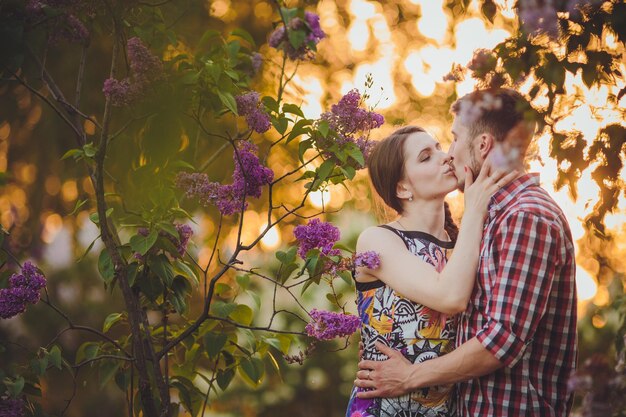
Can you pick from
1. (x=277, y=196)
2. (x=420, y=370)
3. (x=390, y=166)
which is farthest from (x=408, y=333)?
(x=277, y=196)

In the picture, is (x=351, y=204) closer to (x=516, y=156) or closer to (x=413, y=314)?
(x=413, y=314)

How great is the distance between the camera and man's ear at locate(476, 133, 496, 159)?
88.3 inches

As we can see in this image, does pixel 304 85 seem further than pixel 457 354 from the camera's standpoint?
Yes

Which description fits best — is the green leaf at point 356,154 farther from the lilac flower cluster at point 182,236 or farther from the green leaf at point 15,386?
the green leaf at point 15,386

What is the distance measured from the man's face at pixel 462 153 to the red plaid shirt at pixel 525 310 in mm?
216

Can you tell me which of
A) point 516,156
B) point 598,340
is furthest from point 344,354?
point 516,156

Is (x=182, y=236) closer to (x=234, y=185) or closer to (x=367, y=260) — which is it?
(x=234, y=185)

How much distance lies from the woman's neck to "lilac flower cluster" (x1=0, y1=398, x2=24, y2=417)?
1.35 m

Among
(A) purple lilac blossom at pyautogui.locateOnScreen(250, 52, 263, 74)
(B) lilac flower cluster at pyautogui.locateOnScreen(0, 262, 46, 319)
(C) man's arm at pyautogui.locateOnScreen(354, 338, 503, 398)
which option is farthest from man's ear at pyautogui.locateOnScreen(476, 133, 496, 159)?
(B) lilac flower cluster at pyautogui.locateOnScreen(0, 262, 46, 319)

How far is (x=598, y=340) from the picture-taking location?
5578 mm

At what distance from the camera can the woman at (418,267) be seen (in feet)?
7.01

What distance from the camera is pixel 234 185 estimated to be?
2.22 m

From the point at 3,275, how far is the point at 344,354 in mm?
3747

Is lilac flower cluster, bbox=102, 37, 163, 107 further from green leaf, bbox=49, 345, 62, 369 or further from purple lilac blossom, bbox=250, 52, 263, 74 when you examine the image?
green leaf, bbox=49, 345, 62, 369
